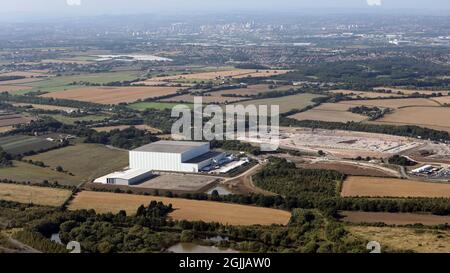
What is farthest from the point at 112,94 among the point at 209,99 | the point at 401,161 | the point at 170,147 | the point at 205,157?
the point at 401,161

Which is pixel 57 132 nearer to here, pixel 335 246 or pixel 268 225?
pixel 268 225

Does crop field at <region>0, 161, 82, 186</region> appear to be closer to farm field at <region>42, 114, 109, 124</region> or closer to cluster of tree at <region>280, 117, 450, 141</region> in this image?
farm field at <region>42, 114, 109, 124</region>

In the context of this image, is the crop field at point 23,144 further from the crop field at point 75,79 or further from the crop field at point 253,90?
the crop field at point 75,79

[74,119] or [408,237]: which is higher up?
[408,237]

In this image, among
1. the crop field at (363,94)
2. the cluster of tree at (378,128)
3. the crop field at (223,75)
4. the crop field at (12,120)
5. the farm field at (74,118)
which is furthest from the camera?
the crop field at (223,75)

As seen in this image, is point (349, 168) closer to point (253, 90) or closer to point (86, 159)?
point (86, 159)

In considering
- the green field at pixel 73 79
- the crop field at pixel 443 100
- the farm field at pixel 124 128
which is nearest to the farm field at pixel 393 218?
the farm field at pixel 124 128
